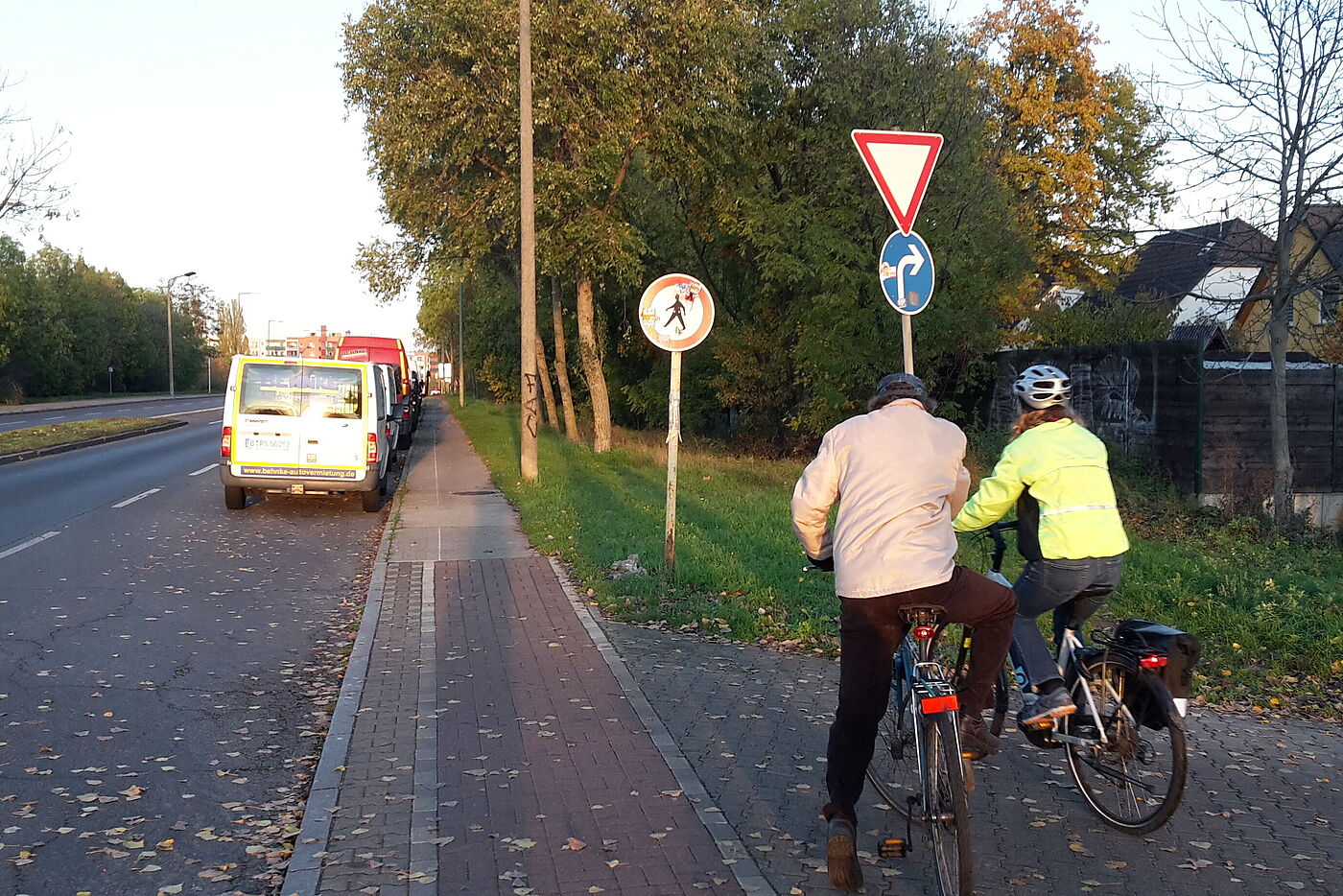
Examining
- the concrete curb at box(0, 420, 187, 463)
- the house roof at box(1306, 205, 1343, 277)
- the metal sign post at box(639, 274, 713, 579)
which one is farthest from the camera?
the concrete curb at box(0, 420, 187, 463)

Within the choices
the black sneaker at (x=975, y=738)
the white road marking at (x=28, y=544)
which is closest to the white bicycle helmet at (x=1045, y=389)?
the black sneaker at (x=975, y=738)

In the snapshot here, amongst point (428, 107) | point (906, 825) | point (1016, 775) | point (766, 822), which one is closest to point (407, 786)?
point (766, 822)

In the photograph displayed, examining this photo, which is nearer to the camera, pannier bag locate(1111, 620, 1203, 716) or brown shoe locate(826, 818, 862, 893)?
brown shoe locate(826, 818, 862, 893)

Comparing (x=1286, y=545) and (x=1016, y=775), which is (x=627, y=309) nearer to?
(x=1286, y=545)

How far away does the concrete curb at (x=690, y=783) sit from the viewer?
401cm

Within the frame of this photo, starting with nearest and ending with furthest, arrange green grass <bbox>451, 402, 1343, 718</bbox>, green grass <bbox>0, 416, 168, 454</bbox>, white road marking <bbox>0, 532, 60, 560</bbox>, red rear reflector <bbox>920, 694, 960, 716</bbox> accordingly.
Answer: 1. red rear reflector <bbox>920, 694, 960, 716</bbox>
2. green grass <bbox>451, 402, 1343, 718</bbox>
3. white road marking <bbox>0, 532, 60, 560</bbox>
4. green grass <bbox>0, 416, 168, 454</bbox>

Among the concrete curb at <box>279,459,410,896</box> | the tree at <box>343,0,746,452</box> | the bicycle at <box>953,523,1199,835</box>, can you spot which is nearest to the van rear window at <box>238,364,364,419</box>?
the tree at <box>343,0,746,452</box>

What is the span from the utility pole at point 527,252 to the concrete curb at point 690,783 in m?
10.5

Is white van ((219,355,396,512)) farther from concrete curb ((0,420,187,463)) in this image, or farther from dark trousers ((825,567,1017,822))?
dark trousers ((825,567,1017,822))

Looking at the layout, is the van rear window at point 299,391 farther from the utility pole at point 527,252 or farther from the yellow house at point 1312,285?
the yellow house at point 1312,285

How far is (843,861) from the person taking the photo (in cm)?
383

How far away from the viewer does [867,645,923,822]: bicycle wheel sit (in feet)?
13.4

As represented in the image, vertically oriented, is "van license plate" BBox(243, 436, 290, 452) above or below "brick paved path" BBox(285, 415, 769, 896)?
above

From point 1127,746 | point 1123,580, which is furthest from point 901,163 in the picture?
point 1127,746
